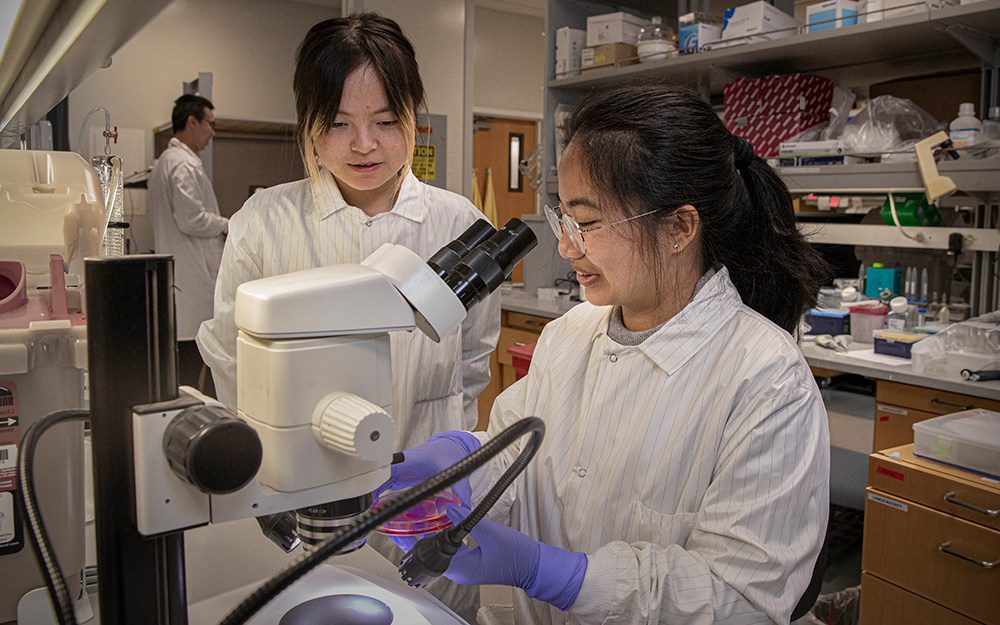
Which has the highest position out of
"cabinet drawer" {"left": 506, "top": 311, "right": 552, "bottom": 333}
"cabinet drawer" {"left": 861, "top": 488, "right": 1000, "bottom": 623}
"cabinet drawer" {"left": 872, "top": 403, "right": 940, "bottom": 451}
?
"cabinet drawer" {"left": 506, "top": 311, "right": 552, "bottom": 333}

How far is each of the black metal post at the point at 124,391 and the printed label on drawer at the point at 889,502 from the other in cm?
182

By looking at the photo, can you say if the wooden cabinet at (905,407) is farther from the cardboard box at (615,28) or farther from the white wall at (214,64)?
the white wall at (214,64)

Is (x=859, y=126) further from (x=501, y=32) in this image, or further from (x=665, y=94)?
(x=501, y=32)

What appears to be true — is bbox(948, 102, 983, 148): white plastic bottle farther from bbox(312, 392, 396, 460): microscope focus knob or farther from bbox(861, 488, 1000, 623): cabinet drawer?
bbox(312, 392, 396, 460): microscope focus knob

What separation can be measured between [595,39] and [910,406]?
2282 mm

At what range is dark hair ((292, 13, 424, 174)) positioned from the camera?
1.40 metres

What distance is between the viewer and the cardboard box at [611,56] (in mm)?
3486

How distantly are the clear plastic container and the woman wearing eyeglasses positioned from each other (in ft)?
7.85

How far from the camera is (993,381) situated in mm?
1990

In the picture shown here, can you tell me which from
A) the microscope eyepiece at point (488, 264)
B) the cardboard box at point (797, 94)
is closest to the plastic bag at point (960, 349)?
the cardboard box at point (797, 94)

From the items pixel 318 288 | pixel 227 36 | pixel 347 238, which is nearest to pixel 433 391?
pixel 347 238

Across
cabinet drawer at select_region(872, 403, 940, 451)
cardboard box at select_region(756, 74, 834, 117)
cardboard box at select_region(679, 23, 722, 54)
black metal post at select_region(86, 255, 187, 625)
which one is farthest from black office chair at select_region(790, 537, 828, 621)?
cardboard box at select_region(679, 23, 722, 54)

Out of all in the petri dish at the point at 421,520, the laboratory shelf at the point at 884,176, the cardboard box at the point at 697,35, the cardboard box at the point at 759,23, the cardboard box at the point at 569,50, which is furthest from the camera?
the cardboard box at the point at 569,50

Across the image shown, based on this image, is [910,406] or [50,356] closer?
[50,356]
